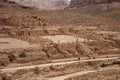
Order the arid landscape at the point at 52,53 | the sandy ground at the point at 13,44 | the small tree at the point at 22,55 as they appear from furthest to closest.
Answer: the sandy ground at the point at 13,44
the small tree at the point at 22,55
the arid landscape at the point at 52,53

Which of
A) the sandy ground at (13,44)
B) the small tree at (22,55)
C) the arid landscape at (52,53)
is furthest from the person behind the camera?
the sandy ground at (13,44)

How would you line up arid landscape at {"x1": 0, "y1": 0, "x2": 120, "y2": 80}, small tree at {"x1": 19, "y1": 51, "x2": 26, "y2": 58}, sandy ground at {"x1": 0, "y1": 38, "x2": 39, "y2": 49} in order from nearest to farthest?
arid landscape at {"x1": 0, "y1": 0, "x2": 120, "y2": 80}
small tree at {"x1": 19, "y1": 51, "x2": 26, "y2": 58}
sandy ground at {"x1": 0, "y1": 38, "x2": 39, "y2": 49}

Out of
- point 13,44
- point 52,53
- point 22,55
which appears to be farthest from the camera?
point 13,44

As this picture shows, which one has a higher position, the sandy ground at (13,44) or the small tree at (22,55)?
the sandy ground at (13,44)

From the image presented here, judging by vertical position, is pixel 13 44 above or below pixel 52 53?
above

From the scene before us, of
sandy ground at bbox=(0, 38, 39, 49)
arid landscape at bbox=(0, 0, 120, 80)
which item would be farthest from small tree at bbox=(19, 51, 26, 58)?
sandy ground at bbox=(0, 38, 39, 49)

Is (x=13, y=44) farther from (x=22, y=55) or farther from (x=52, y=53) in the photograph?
(x=52, y=53)

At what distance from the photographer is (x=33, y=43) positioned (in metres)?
52.4

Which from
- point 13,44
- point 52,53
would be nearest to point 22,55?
point 52,53

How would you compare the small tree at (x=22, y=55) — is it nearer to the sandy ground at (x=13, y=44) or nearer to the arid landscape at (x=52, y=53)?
the arid landscape at (x=52, y=53)

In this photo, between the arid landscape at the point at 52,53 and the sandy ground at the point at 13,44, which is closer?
the arid landscape at the point at 52,53

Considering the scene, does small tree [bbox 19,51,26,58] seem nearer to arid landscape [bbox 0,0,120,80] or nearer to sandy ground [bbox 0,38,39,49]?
arid landscape [bbox 0,0,120,80]

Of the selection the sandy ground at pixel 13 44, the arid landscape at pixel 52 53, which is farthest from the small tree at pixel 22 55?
the sandy ground at pixel 13 44

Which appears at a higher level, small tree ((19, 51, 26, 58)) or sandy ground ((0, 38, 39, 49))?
sandy ground ((0, 38, 39, 49))
